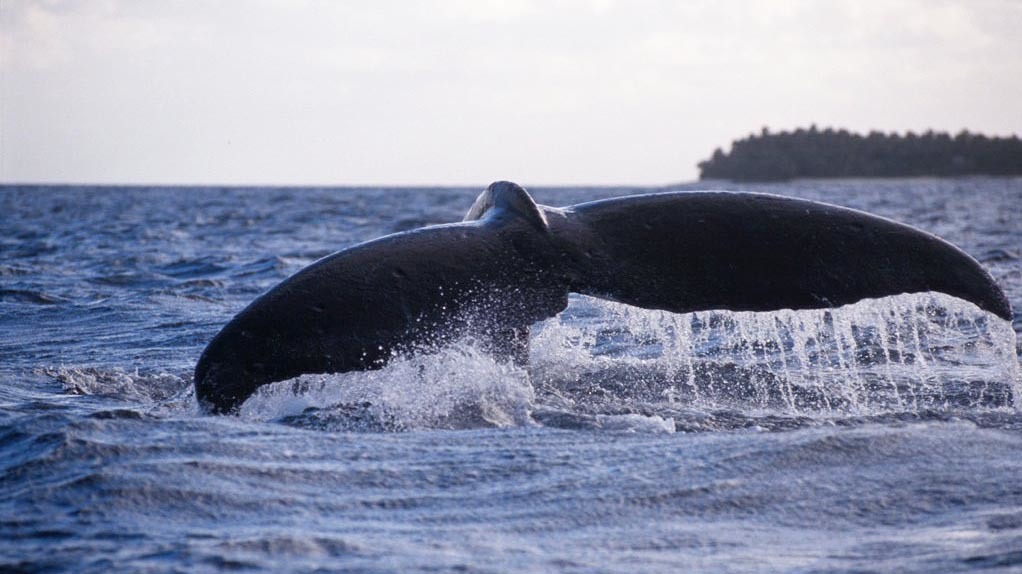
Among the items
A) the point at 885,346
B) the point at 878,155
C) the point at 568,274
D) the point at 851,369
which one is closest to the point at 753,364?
the point at 851,369

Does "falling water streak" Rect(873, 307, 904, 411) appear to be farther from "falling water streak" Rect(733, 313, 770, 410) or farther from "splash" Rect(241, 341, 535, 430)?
"splash" Rect(241, 341, 535, 430)

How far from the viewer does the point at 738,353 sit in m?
7.23

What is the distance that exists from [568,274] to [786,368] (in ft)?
6.69

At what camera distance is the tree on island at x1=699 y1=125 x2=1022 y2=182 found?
115125 mm

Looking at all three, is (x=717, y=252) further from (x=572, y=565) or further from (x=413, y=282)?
(x=572, y=565)

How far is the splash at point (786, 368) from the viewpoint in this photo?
4645 millimetres

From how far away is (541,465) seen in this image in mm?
3930

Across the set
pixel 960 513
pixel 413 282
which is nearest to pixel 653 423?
pixel 413 282

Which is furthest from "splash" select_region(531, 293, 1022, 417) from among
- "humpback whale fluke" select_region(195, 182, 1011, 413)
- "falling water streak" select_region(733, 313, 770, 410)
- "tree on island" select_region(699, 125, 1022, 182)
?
"tree on island" select_region(699, 125, 1022, 182)

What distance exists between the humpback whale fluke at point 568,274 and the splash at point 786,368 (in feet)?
0.37

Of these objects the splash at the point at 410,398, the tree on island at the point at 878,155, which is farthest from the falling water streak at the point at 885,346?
the tree on island at the point at 878,155

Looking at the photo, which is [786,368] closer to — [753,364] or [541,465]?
[753,364]

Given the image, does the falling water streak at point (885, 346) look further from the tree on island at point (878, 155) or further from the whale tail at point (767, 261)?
the tree on island at point (878, 155)

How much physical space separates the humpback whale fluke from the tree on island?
11503cm
